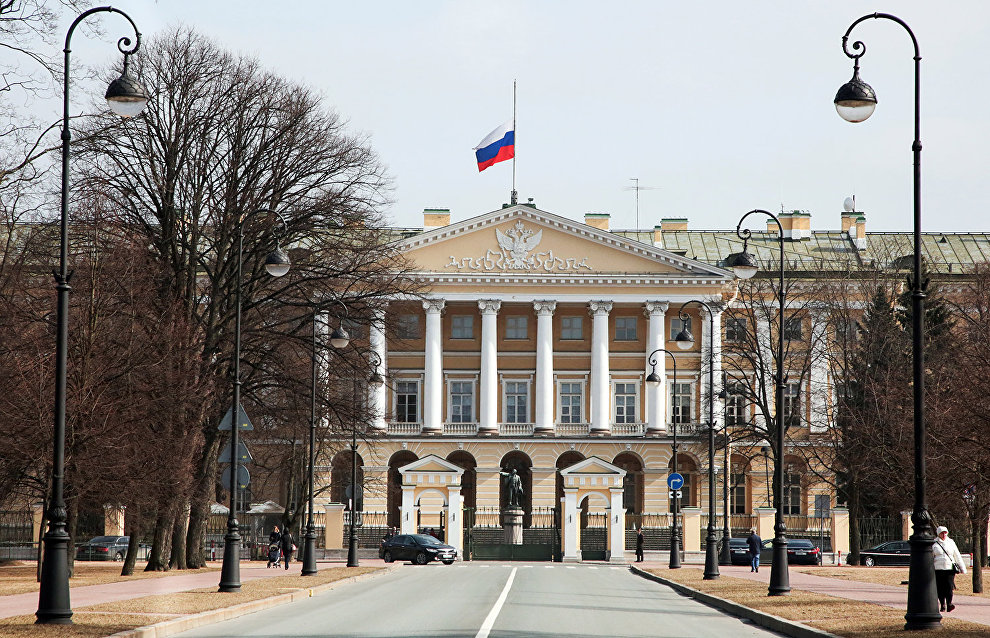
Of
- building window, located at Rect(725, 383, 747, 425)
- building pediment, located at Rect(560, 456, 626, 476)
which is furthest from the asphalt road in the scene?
building window, located at Rect(725, 383, 747, 425)

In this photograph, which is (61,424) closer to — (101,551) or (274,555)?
(274,555)

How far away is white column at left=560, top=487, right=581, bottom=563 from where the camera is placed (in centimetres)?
6316

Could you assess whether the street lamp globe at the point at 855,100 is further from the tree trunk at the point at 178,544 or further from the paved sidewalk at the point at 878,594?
the tree trunk at the point at 178,544

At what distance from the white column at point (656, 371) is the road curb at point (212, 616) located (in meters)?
49.8

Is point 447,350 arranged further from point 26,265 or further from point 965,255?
point 26,265

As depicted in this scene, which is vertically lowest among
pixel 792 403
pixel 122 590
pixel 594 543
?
pixel 594 543

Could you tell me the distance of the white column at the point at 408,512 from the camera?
63.7 meters

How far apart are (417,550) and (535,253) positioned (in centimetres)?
3007

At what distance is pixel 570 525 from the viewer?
63.8 m

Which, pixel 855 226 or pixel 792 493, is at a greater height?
pixel 855 226

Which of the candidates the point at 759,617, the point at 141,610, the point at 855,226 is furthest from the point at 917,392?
the point at 855,226

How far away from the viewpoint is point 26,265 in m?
38.5

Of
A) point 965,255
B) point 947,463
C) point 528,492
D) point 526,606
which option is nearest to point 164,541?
point 526,606

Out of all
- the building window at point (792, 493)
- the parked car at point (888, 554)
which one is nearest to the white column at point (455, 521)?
the parked car at point (888, 554)
